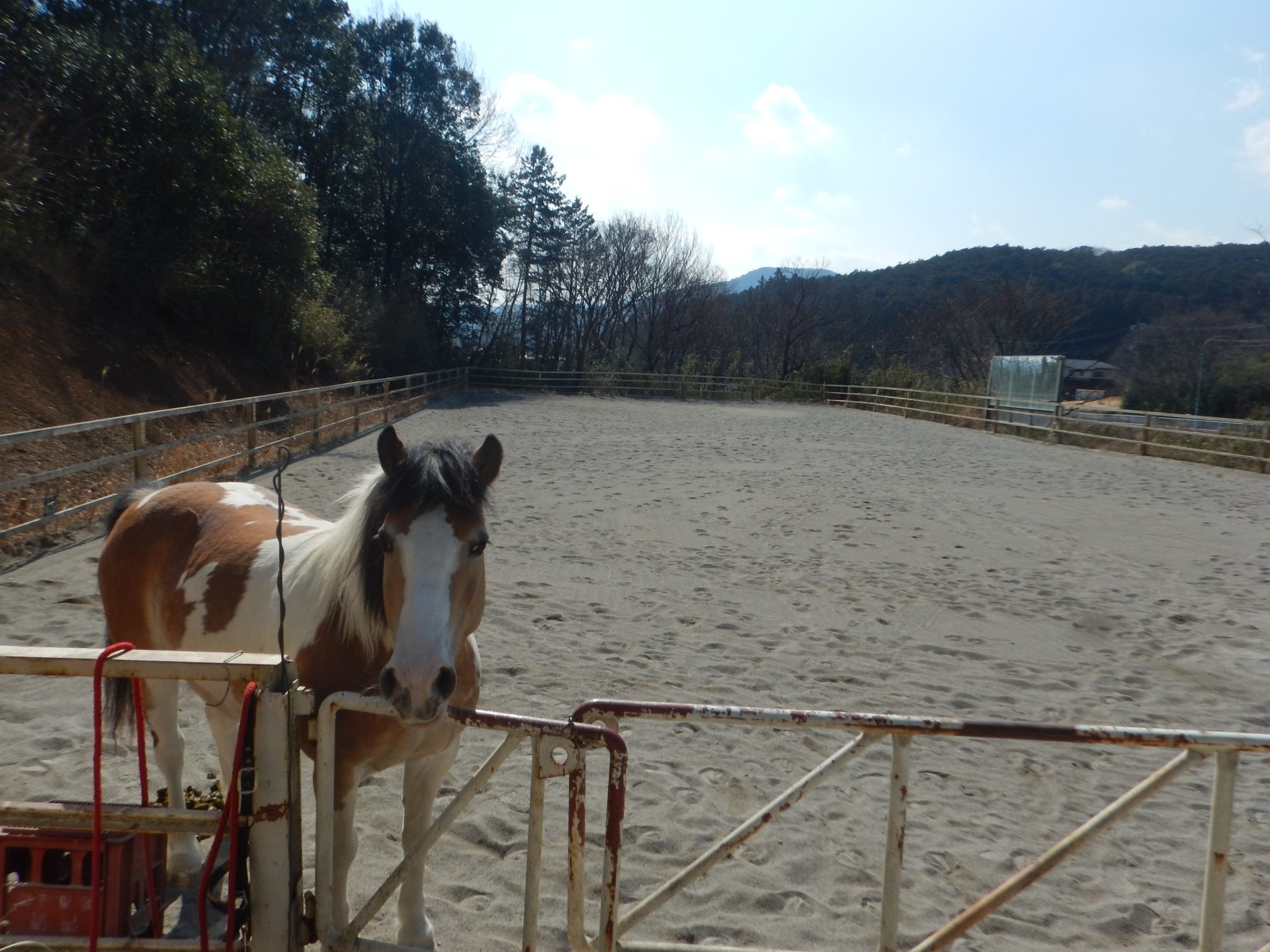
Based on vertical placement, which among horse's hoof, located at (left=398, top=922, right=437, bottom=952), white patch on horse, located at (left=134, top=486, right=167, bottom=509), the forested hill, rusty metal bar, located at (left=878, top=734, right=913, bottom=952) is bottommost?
horse's hoof, located at (left=398, top=922, right=437, bottom=952)

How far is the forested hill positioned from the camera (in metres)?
47.6

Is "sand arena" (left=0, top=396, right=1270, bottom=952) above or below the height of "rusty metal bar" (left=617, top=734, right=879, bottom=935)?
below

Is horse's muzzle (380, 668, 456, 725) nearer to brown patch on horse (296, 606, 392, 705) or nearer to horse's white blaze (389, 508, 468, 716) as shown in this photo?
horse's white blaze (389, 508, 468, 716)

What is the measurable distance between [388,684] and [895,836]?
121 centimetres

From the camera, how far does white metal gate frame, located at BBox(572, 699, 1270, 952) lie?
1.81 m

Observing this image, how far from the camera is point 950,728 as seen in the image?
1.84m

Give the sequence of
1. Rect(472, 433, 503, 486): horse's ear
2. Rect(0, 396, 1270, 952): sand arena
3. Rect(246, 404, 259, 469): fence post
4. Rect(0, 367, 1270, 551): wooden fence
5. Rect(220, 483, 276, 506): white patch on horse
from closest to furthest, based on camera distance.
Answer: Rect(472, 433, 503, 486): horse's ear → Rect(0, 396, 1270, 952): sand arena → Rect(220, 483, 276, 506): white patch on horse → Rect(0, 367, 1270, 551): wooden fence → Rect(246, 404, 259, 469): fence post

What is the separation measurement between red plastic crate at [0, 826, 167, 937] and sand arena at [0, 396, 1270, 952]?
2.83ft

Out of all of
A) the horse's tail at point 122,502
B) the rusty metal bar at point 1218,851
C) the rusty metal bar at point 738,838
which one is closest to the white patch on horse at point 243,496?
the horse's tail at point 122,502

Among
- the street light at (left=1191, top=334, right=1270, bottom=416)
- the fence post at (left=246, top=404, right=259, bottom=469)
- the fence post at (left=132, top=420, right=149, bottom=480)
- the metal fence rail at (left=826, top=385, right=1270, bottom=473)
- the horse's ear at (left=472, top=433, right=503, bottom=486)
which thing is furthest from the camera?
the street light at (left=1191, top=334, right=1270, bottom=416)

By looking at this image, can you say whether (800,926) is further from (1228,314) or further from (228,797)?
(1228,314)

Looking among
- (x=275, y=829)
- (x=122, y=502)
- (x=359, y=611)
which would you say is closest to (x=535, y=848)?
(x=275, y=829)

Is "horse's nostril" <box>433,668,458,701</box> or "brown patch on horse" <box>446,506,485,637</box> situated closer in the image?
"horse's nostril" <box>433,668,458,701</box>

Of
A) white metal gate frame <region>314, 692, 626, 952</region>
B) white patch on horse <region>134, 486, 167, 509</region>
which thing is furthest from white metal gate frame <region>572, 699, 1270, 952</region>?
white patch on horse <region>134, 486, 167, 509</region>
